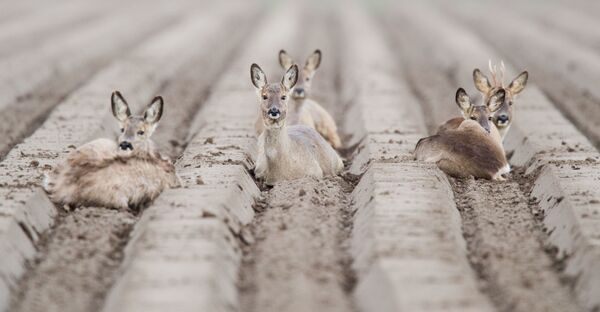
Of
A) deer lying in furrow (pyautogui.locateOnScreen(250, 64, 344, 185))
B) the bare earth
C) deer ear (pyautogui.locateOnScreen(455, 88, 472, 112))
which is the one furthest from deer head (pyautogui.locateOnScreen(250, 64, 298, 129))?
deer ear (pyautogui.locateOnScreen(455, 88, 472, 112))

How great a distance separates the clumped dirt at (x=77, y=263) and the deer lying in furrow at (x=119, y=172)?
0.13 m

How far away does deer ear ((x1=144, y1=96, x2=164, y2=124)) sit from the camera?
25.3 feet

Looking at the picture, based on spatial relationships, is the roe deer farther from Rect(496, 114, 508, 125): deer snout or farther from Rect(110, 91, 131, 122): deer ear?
Rect(110, 91, 131, 122): deer ear

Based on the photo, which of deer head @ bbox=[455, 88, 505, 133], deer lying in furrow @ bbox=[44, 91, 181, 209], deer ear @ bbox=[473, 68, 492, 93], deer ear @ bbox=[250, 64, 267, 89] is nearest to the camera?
deer lying in furrow @ bbox=[44, 91, 181, 209]

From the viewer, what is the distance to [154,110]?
25.5 ft

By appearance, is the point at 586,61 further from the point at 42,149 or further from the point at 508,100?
the point at 42,149

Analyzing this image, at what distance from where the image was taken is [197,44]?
60.3 feet

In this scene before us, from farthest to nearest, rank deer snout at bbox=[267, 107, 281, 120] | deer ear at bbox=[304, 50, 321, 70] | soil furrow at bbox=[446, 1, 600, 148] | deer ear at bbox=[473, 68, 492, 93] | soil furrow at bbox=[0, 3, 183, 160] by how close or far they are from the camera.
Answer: soil furrow at bbox=[446, 1, 600, 148] < deer ear at bbox=[304, 50, 321, 70] < soil furrow at bbox=[0, 3, 183, 160] < deer ear at bbox=[473, 68, 492, 93] < deer snout at bbox=[267, 107, 281, 120]

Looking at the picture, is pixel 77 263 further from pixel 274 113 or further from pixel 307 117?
pixel 307 117

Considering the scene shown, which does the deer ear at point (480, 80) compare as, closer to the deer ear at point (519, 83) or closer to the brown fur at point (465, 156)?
the deer ear at point (519, 83)

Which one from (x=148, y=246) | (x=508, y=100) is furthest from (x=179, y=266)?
(x=508, y=100)

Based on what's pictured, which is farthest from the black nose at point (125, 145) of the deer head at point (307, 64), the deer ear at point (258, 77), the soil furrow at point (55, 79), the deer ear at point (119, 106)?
the deer head at point (307, 64)

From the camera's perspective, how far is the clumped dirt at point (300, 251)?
583cm

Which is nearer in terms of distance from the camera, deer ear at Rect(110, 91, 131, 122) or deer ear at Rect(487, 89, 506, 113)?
deer ear at Rect(110, 91, 131, 122)
